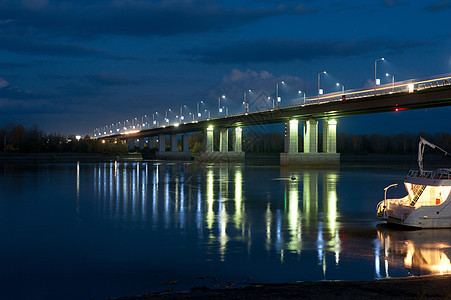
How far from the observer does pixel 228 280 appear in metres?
14.7

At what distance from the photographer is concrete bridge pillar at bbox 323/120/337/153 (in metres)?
130

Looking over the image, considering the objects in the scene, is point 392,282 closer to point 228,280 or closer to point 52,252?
point 228,280

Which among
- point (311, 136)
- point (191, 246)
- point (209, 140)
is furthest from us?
point (209, 140)

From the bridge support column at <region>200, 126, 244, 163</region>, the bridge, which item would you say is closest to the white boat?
the bridge

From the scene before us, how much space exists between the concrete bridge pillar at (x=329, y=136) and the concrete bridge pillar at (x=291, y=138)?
7957 mm

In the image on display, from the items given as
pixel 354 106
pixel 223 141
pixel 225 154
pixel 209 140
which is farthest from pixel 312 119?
pixel 209 140

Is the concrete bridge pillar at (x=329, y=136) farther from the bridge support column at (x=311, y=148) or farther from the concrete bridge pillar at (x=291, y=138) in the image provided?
the concrete bridge pillar at (x=291, y=138)

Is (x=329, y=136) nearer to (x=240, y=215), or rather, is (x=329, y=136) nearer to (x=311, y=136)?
(x=311, y=136)

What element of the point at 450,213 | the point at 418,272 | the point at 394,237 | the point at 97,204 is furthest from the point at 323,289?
the point at 97,204

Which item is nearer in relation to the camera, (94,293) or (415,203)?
(94,293)

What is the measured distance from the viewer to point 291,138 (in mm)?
132125

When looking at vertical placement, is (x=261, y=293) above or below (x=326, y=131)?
below

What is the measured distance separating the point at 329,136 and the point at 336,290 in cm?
12196

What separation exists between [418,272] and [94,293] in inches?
404
